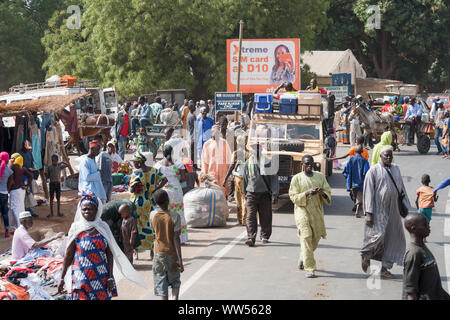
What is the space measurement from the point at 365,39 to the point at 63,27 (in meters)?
25.2

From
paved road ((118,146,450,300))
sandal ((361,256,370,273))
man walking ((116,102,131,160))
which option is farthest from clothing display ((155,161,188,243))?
man walking ((116,102,131,160))

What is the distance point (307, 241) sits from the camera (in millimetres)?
9898

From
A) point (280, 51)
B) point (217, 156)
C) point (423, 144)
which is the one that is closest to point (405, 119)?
point (423, 144)

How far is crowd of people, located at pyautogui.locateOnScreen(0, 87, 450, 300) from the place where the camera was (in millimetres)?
7258

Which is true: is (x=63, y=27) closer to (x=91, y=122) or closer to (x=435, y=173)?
(x=91, y=122)

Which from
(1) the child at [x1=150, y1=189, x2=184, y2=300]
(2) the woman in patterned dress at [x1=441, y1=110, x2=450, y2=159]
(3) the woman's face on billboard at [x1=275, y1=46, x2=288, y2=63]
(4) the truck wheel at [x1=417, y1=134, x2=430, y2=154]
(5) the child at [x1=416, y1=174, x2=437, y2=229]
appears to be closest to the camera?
(1) the child at [x1=150, y1=189, x2=184, y2=300]

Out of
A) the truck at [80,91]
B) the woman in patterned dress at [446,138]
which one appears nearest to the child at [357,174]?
the woman in patterned dress at [446,138]

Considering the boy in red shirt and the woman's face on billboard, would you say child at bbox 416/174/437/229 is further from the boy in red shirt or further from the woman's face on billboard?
the woman's face on billboard

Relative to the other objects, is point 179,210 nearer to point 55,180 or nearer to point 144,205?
point 144,205

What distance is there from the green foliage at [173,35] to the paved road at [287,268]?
71.8 feet

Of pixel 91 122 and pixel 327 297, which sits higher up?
pixel 91 122

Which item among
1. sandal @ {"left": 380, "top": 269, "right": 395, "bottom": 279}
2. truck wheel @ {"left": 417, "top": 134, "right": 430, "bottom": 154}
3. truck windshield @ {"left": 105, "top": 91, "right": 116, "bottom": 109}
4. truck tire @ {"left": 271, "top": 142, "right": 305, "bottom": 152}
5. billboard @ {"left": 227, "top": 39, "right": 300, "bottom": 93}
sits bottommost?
sandal @ {"left": 380, "top": 269, "right": 395, "bottom": 279}

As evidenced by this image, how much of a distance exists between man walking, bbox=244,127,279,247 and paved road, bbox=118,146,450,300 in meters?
0.31

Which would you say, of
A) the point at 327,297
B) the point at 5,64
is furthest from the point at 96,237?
the point at 5,64
